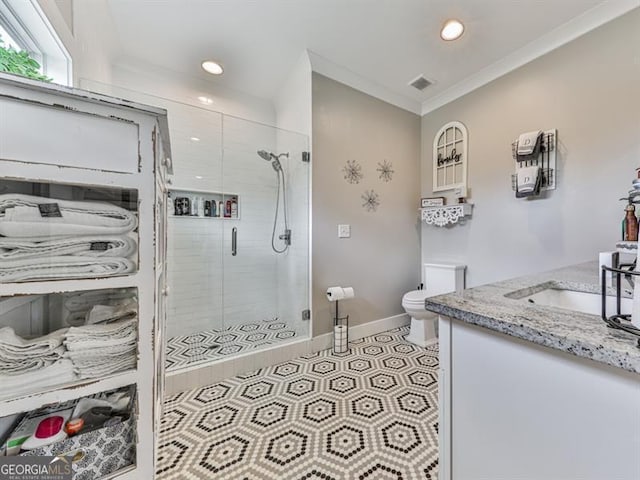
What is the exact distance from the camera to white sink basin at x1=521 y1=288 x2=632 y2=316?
998mm

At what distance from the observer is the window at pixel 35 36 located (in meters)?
1.02

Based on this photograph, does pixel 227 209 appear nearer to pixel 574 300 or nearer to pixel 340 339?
pixel 340 339

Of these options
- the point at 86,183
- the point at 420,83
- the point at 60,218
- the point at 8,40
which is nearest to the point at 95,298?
the point at 60,218

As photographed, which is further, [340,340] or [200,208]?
[200,208]

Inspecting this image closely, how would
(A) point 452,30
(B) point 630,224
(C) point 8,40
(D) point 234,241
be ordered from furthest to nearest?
1. (D) point 234,241
2. (A) point 452,30
3. (B) point 630,224
4. (C) point 8,40

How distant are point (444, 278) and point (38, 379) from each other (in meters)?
2.71

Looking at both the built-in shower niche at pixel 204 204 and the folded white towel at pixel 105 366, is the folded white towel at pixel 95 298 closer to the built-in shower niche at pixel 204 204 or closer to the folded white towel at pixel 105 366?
the folded white towel at pixel 105 366

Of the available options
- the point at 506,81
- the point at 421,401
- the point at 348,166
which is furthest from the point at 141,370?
the point at 506,81

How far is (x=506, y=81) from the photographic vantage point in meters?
2.31

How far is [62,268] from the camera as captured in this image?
711mm

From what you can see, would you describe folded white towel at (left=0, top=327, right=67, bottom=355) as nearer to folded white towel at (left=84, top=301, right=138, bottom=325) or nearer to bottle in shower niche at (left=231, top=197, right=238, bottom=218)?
folded white towel at (left=84, top=301, right=138, bottom=325)

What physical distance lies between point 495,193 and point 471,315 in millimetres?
2189

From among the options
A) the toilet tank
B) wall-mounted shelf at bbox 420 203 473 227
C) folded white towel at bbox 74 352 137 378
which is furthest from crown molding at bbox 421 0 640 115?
folded white towel at bbox 74 352 137 378

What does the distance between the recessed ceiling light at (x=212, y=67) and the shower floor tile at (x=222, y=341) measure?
2.41 m
